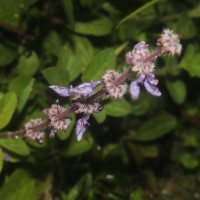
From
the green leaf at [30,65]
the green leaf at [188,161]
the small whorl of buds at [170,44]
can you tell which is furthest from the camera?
the green leaf at [188,161]

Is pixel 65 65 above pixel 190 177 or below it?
above

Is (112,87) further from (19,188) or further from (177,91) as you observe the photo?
(177,91)

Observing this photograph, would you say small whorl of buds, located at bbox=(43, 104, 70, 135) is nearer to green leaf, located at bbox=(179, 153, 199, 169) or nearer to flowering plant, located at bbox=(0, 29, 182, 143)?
flowering plant, located at bbox=(0, 29, 182, 143)

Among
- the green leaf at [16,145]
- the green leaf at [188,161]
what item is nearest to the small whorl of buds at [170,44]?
the green leaf at [16,145]

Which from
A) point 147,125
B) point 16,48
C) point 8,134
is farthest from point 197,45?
point 8,134

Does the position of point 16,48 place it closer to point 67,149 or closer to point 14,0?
point 14,0

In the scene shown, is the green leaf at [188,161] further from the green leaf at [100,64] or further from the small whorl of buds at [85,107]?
the small whorl of buds at [85,107]

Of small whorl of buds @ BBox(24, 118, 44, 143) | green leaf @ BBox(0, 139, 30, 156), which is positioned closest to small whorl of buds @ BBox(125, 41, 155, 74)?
small whorl of buds @ BBox(24, 118, 44, 143)
